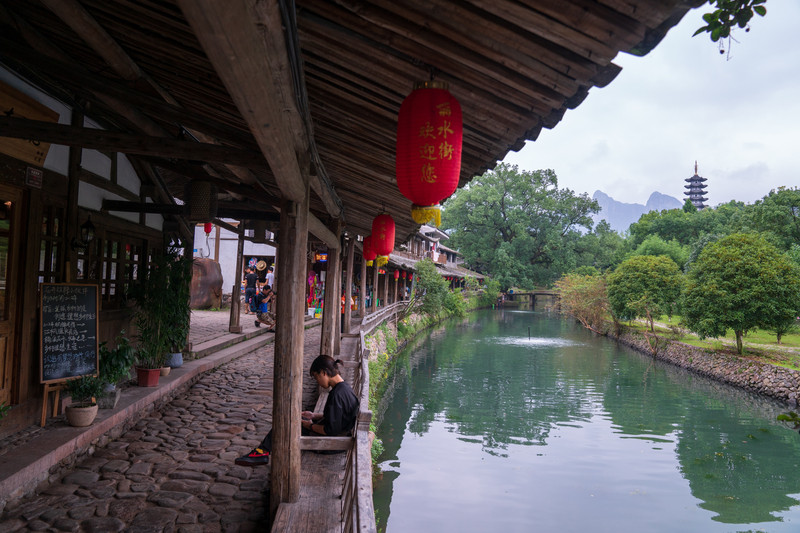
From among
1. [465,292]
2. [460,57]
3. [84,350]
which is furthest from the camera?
[465,292]

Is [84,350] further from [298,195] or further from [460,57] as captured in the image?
[460,57]

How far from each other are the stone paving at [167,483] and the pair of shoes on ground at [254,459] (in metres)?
0.06

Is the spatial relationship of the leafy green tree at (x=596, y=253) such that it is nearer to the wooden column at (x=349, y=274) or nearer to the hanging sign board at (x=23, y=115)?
the wooden column at (x=349, y=274)

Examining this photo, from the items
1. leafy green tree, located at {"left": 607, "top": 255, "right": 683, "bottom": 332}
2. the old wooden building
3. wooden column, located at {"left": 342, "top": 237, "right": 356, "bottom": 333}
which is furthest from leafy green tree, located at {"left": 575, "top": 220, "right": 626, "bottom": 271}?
the old wooden building

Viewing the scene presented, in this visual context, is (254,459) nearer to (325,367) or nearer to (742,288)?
(325,367)

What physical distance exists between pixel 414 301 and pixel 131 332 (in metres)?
22.1

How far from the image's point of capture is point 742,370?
17.9 m

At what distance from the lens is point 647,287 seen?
87.1 ft

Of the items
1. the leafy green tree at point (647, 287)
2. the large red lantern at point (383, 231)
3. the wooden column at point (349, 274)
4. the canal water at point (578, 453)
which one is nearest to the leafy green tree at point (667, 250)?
the leafy green tree at point (647, 287)

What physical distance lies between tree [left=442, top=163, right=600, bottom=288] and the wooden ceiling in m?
50.3

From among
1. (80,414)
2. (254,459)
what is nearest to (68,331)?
(80,414)

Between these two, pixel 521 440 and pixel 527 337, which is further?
pixel 527 337

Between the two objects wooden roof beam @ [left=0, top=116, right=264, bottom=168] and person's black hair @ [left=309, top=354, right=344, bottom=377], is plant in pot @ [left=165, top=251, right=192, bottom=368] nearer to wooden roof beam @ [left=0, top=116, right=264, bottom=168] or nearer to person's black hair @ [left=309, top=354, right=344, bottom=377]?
person's black hair @ [left=309, top=354, right=344, bottom=377]

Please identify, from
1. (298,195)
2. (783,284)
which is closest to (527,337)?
(783,284)
